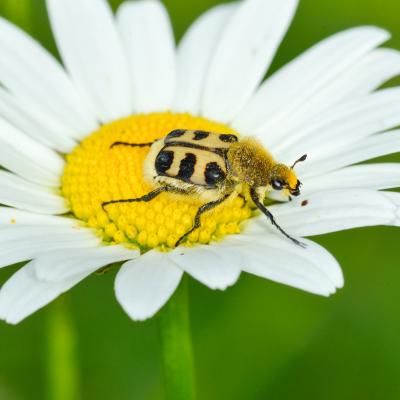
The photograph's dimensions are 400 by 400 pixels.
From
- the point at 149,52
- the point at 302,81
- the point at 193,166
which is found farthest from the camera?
the point at 149,52

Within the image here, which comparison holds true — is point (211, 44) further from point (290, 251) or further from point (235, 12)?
point (290, 251)

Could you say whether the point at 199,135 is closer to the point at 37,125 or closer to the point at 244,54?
the point at 37,125

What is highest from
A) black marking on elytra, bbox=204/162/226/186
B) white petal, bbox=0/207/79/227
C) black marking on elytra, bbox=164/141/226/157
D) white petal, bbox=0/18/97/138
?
white petal, bbox=0/18/97/138

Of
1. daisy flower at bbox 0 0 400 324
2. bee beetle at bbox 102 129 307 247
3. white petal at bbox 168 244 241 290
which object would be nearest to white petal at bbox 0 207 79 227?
daisy flower at bbox 0 0 400 324

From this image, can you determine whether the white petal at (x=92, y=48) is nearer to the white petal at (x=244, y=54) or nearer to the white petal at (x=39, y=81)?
the white petal at (x=39, y=81)

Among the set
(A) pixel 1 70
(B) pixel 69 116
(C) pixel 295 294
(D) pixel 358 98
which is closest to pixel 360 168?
(D) pixel 358 98

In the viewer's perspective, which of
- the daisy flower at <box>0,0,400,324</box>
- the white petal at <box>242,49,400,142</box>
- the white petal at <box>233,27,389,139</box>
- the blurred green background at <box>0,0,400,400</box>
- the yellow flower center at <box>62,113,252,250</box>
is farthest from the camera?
the blurred green background at <box>0,0,400,400</box>

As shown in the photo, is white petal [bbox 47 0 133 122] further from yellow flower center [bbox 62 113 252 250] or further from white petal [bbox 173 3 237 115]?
yellow flower center [bbox 62 113 252 250]

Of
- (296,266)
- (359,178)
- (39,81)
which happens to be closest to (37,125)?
(39,81)
